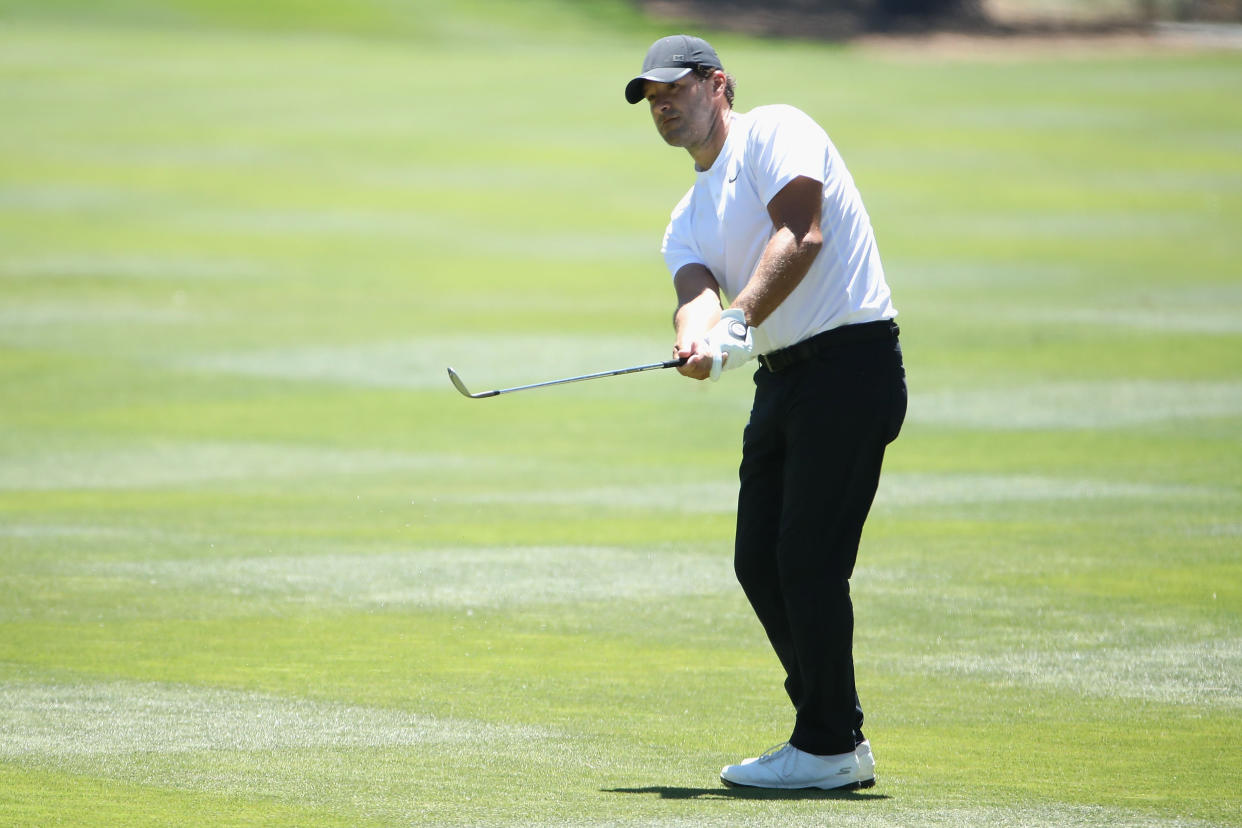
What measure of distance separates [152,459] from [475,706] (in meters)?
6.89

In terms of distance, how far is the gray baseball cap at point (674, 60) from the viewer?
6.04m

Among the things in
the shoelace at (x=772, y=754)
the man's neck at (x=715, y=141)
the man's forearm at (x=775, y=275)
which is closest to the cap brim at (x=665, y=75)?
the man's neck at (x=715, y=141)

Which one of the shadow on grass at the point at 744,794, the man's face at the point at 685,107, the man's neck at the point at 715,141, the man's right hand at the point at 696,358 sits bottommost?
the shadow on grass at the point at 744,794

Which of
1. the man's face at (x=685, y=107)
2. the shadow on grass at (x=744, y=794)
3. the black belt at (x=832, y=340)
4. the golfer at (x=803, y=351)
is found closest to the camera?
the shadow on grass at (x=744, y=794)

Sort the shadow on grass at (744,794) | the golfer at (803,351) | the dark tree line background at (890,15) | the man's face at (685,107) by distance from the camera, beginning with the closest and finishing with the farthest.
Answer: the shadow on grass at (744,794) → the golfer at (803,351) → the man's face at (685,107) → the dark tree line background at (890,15)

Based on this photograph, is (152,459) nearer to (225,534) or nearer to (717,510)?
(225,534)

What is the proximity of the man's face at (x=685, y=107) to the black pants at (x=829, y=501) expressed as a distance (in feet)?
2.77

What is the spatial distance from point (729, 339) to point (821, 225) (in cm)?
52

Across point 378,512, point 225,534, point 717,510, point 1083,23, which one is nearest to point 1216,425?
point 717,510

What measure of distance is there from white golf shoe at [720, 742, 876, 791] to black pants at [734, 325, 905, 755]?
0.12 ft

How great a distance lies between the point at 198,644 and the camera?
782 centimetres

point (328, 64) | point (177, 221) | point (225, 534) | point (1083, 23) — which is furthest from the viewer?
point (1083, 23)

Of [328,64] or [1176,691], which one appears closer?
[1176,691]

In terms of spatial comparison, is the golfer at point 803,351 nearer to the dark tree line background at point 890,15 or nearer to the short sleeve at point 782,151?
the short sleeve at point 782,151
